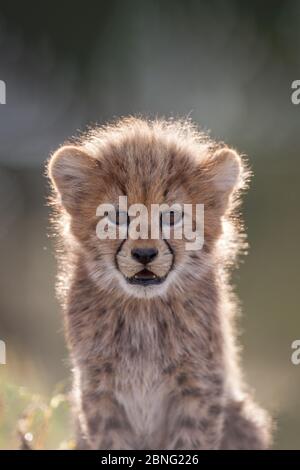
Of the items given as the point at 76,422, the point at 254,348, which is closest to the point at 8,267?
the point at 254,348

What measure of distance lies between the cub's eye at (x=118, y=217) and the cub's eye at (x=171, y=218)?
12 centimetres

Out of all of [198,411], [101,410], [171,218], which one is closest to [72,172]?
[171,218]

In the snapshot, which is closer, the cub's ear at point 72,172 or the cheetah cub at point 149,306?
the cheetah cub at point 149,306

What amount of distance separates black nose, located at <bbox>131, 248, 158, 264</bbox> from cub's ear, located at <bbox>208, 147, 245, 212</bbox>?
439 mm

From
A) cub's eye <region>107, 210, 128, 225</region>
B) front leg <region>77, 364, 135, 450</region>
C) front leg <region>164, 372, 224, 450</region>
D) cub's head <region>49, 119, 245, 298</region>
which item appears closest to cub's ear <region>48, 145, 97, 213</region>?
cub's head <region>49, 119, 245, 298</region>

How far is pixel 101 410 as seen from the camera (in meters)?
3.09

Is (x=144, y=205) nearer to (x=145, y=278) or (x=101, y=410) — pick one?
(x=145, y=278)

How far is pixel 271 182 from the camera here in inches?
274

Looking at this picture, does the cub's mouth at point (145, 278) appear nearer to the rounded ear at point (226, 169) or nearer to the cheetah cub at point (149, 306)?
the cheetah cub at point (149, 306)

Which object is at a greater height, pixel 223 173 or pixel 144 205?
pixel 223 173

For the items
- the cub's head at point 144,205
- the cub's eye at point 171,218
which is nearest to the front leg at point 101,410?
the cub's head at point 144,205

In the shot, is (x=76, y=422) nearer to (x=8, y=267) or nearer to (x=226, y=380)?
(x=226, y=380)

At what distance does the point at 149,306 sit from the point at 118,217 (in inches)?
15.7

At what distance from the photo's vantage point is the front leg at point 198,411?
3.10m
